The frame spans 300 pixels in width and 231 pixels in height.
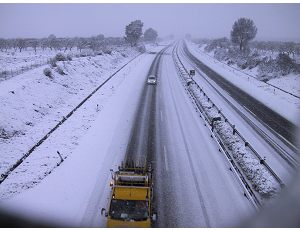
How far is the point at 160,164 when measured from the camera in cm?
1819

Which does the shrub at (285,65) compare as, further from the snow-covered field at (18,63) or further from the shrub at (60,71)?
the snow-covered field at (18,63)

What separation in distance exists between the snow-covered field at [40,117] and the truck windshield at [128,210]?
6.00 m

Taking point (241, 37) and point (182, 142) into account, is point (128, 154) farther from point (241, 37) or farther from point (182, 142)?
point (241, 37)

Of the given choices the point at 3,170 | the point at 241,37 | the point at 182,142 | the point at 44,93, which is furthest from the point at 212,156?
the point at 241,37

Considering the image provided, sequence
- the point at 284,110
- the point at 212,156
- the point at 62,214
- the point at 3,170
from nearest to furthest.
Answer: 1. the point at 62,214
2. the point at 3,170
3. the point at 212,156
4. the point at 284,110

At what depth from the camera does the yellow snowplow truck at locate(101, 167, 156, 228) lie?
12180 millimetres

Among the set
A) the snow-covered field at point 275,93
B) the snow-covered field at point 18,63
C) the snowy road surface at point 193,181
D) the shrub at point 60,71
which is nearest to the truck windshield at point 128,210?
the snowy road surface at point 193,181

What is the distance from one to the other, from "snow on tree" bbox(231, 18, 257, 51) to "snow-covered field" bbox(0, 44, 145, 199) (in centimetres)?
4901

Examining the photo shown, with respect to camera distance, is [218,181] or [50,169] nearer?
[218,181]

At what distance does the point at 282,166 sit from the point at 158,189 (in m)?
8.29

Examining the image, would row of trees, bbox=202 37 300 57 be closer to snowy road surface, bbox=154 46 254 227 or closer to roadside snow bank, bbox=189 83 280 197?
roadside snow bank, bbox=189 83 280 197

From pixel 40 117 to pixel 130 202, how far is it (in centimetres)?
1639

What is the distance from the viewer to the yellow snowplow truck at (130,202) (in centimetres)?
1218

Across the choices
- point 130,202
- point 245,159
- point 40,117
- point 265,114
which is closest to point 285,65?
point 265,114
